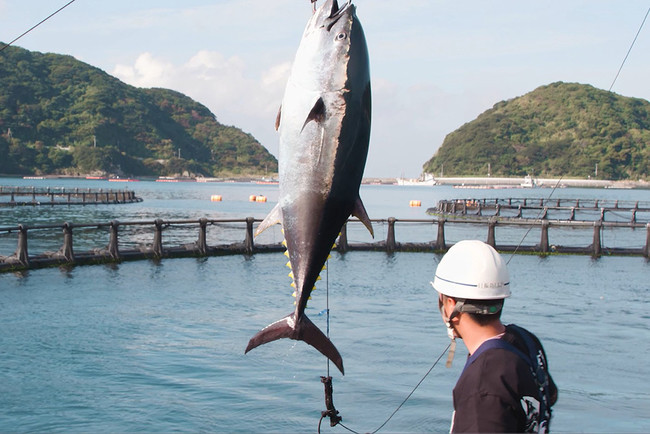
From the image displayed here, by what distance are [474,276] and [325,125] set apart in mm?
872

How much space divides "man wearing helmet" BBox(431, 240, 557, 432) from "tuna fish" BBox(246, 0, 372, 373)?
0.51 metres

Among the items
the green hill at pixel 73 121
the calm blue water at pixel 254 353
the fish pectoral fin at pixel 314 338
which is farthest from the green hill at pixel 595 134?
the fish pectoral fin at pixel 314 338

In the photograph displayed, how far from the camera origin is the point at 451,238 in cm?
3700

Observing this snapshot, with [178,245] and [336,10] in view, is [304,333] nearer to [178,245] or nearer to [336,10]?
[336,10]

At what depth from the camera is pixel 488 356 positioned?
8.36 ft

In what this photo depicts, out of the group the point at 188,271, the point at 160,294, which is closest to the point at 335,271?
the point at 188,271

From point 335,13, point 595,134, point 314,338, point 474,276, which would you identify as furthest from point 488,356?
point 595,134

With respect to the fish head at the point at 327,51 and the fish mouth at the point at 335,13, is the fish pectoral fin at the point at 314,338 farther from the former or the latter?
the fish mouth at the point at 335,13

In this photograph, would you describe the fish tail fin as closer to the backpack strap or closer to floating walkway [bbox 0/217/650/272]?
the backpack strap

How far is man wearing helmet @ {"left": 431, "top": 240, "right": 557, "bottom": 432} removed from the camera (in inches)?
96.3

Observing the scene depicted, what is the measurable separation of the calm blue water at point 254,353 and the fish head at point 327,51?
564cm

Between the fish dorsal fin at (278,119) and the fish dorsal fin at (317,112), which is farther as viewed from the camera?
the fish dorsal fin at (278,119)

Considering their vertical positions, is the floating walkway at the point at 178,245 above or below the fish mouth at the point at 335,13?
below

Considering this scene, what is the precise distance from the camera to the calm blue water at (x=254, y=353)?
7.93 metres
